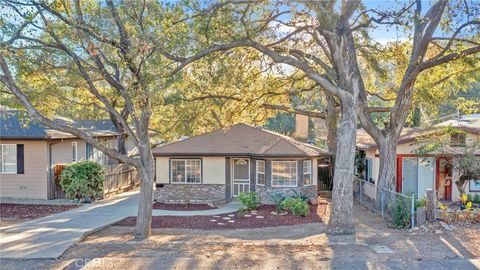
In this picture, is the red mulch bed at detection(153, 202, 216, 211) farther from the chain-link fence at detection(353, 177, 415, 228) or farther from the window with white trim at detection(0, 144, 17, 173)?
the chain-link fence at detection(353, 177, 415, 228)

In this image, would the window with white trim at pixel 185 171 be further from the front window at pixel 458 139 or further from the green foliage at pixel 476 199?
the green foliage at pixel 476 199

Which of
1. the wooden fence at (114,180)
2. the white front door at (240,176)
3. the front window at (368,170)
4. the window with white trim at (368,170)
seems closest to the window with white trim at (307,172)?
the white front door at (240,176)

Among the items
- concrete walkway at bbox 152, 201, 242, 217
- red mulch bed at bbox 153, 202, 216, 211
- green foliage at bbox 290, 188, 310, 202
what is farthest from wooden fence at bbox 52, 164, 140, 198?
green foliage at bbox 290, 188, 310, 202

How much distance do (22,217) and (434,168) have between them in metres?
17.3

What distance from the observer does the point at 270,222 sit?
13.8 m

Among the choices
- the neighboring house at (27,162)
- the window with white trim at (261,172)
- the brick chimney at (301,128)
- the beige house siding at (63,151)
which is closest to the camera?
the neighboring house at (27,162)

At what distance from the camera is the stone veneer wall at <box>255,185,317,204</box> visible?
17.4 meters

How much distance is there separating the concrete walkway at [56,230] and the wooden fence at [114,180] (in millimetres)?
2424

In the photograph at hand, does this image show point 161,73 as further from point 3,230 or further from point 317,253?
point 3,230

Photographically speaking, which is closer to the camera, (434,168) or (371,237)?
(371,237)

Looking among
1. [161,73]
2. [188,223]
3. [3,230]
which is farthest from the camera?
[188,223]

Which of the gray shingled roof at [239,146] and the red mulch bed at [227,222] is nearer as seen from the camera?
the red mulch bed at [227,222]

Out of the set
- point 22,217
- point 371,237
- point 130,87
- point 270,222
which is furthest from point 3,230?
point 371,237

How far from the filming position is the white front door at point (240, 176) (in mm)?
18438
